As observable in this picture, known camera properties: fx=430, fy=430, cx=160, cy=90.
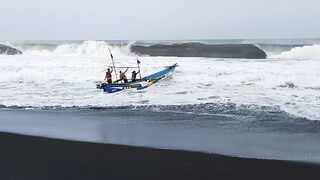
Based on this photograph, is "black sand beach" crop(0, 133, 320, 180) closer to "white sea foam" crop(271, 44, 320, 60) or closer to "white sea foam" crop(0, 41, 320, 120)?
"white sea foam" crop(0, 41, 320, 120)

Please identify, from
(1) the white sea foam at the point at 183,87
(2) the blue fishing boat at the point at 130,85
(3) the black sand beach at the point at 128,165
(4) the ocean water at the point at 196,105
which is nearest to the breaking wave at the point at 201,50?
(1) the white sea foam at the point at 183,87

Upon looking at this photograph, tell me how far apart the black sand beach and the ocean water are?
0.52m

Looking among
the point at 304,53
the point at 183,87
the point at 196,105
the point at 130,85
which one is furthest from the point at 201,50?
the point at 196,105

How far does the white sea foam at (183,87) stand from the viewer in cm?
1277

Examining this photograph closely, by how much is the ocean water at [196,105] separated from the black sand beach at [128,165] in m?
0.52

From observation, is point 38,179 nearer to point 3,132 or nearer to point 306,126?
point 3,132

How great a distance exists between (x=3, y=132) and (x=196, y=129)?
394 cm

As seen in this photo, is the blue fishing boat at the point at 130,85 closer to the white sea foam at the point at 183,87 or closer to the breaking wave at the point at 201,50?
the white sea foam at the point at 183,87

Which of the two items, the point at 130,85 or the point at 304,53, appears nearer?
the point at 130,85

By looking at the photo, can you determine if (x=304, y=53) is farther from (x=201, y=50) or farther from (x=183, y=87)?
(x=183, y=87)

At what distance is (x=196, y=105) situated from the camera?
39.1 ft

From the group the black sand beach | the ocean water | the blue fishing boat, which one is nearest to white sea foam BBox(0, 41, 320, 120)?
the ocean water

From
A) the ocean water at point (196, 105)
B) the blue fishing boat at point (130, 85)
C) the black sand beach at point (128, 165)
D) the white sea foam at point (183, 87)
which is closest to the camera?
the black sand beach at point (128, 165)

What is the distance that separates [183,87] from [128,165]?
9866 mm
